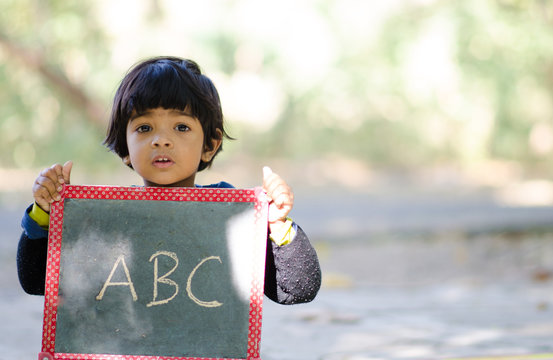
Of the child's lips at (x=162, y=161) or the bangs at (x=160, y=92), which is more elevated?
the bangs at (x=160, y=92)

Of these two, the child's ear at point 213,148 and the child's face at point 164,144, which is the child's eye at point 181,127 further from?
the child's ear at point 213,148

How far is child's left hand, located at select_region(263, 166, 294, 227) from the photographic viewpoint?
2006 mm

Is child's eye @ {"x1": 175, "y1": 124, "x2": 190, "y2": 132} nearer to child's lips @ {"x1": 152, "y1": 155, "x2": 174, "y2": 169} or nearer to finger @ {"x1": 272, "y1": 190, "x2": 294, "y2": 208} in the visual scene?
child's lips @ {"x1": 152, "y1": 155, "x2": 174, "y2": 169}

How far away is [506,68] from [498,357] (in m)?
9.68

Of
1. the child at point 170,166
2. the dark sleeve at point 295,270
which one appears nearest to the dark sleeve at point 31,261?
the child at point 170,166

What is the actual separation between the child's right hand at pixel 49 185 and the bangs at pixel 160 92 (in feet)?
0.94

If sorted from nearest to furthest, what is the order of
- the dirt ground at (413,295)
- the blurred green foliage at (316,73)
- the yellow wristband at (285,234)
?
the yellow wristband at (285,234), the dirt ground at (413,295), the blurred green foliage at (316,73)

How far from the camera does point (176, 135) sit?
211cm

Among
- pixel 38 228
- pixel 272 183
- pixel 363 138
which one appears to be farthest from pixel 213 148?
pixel 363 138

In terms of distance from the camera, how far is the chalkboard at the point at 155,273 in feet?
6.53

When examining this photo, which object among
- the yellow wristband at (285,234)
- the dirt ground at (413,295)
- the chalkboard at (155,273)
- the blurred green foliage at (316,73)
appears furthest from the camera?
the blurred green foliage at (316,73)

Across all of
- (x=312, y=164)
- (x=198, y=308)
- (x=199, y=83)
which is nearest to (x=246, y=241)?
(x=198, y=308)

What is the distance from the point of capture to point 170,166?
2094mm

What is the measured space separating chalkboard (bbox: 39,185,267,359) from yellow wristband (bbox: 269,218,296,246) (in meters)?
0.08
